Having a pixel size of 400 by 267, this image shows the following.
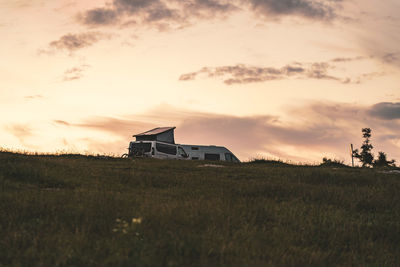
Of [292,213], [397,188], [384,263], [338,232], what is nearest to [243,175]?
[397,188]

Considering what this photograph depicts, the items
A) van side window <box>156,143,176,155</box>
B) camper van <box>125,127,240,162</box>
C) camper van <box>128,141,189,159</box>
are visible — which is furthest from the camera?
van side window <box>156,143,176,155</box>

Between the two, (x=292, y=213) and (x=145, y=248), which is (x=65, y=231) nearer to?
(x=145, y=248)

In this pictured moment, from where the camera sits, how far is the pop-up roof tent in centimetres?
4298

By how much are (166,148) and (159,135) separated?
9.80m

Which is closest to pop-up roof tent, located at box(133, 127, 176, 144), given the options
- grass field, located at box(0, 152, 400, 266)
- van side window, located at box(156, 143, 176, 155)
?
van side window, located at box(156, 143, 176, 155)

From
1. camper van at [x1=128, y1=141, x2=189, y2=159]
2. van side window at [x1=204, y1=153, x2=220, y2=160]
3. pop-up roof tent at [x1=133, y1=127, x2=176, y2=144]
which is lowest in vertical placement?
camper van at [x1=128, y1=141, x2=189, y2=159]

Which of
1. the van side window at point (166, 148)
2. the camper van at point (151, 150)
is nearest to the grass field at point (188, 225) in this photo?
the camper van at point (151, 150)

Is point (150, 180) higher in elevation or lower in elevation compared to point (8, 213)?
higher

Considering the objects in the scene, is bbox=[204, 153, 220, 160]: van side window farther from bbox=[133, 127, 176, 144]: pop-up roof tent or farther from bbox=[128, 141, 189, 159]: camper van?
bbox=[128, 141, 189, 159]: camper van

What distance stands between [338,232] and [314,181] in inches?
332

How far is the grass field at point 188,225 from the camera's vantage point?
236 inches

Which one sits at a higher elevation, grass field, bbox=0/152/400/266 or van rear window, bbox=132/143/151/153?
van rear window, bbox=132/143/151/153

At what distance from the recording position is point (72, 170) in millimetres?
15273

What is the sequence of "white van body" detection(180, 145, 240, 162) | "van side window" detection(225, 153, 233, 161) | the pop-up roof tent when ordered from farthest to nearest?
1. "van side window" detection(225, 153, 233, 161)
2. "white van body" detection(180, 145, 240, 162)
3. the pop-up roof tent
